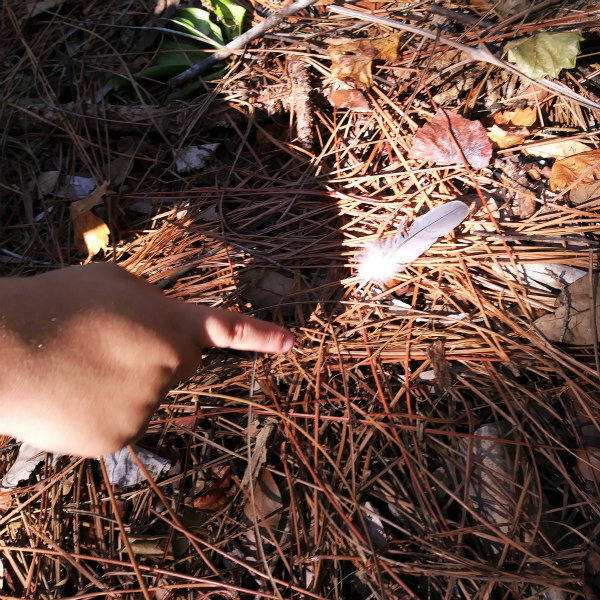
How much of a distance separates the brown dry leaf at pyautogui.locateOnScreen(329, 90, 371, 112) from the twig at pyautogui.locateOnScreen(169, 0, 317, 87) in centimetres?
46

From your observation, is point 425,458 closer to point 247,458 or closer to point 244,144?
point 247,458

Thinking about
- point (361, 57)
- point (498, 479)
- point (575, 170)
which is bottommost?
point (498, 479)

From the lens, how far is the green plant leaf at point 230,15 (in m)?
2.04

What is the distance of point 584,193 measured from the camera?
64.1 inches

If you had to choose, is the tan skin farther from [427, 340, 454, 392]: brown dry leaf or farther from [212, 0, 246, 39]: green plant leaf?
[212, 0, 246, 39]: green plant leaf

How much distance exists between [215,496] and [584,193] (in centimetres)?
171

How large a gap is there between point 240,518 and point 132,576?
393 mm

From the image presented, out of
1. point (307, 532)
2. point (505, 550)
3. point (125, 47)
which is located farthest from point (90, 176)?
point (505, 550)

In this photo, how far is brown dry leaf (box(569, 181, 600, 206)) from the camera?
1618 millimetres

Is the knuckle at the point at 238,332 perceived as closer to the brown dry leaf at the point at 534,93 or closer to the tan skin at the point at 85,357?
the tan skin at the point at 85,357

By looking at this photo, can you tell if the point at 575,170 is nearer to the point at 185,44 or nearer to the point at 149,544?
the point at 185,44

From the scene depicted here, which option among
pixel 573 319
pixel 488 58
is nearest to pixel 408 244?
pixel 573 319

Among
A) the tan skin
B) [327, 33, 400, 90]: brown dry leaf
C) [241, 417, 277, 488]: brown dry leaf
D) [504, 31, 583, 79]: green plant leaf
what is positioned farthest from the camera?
[327, 33, 400, 90]: brown dry leaf

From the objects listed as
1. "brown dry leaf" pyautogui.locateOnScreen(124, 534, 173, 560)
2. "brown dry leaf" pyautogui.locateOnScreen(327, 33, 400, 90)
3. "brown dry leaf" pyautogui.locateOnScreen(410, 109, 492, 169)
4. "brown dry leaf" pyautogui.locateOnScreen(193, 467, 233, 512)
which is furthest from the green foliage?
"brown dry leaf" pyautogui.locateOnScreen(124, 534, 173, 560)
